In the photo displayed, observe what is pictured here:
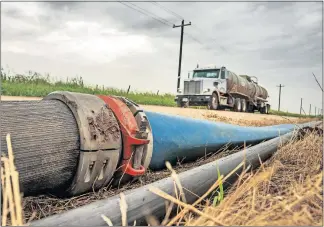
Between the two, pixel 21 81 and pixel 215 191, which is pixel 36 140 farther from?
pixel 21 81

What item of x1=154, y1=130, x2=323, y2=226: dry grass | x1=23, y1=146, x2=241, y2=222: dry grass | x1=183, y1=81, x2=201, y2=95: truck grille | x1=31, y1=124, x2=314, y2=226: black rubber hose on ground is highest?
x1=183, y1=81, x2=201, y2=95: truck grille

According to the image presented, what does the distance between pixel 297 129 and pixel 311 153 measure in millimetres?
1265

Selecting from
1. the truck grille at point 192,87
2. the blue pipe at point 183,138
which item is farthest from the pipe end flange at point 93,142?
the truck grille at point 192,87

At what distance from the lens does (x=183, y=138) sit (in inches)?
115

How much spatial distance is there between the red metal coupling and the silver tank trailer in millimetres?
17331

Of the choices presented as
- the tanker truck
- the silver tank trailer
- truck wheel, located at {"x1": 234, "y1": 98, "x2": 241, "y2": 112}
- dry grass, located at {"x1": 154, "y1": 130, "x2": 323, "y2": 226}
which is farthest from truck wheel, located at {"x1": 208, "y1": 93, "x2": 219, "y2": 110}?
dry grass, located at {"x1": 154, "y1": 130, "x2": 323, "y2": 226}

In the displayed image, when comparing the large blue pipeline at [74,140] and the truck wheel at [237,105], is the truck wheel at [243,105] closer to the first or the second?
the truck wheel at [237,105]

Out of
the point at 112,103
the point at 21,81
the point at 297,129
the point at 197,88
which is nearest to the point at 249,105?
the point at 197,88

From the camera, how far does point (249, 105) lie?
24.1 meters

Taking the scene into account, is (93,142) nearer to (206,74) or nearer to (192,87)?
(192,87)

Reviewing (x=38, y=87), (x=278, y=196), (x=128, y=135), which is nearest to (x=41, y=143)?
(x=128, y=135)

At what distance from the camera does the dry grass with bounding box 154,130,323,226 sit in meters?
1.05

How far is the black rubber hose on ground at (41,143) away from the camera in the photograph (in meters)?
1.69

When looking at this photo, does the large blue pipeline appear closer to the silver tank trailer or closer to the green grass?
the green grass
